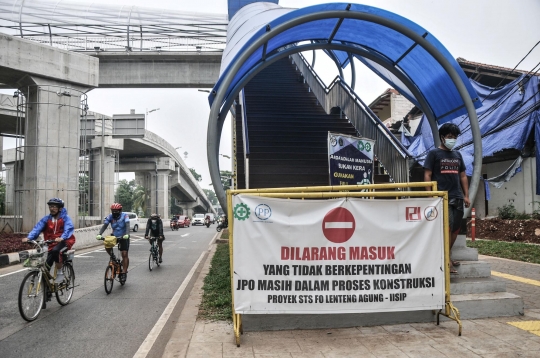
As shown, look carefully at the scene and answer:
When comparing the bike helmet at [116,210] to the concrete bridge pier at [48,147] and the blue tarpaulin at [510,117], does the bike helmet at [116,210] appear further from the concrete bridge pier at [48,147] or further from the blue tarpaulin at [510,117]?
the concrete bridge pier at [48,147]

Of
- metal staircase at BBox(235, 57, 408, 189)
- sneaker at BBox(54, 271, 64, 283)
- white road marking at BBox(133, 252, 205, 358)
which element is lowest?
white road marking at BBox(133, 252, 205, 358)

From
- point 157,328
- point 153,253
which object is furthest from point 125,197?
point 157,328

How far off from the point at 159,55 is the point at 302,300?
2331 cm

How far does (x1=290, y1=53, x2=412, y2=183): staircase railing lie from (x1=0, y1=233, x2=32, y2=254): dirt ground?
12.0 m

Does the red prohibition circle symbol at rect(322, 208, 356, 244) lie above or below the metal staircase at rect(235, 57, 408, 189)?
below

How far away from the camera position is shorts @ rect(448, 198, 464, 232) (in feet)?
19.6

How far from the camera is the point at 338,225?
16.9 feet

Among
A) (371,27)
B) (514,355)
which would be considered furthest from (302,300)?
(371,27)

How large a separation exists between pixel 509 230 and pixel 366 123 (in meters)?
7.53

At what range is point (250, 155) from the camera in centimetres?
1239

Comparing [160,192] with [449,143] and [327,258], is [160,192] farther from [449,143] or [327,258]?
[327,258]

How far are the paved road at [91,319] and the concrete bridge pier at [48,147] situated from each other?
404 inches

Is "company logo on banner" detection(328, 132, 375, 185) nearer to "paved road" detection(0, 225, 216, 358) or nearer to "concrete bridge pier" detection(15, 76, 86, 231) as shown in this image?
"paved road" detection(0, 225, 216, 358)

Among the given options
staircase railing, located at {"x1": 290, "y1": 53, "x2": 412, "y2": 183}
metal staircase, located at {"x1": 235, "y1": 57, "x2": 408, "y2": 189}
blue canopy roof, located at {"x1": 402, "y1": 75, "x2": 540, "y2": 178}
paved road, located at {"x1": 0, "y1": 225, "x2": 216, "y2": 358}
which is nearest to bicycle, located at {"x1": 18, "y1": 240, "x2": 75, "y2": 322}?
paved road, located at {"x1": 0, "y1": 225, "x2": 216, "y2": 358}
